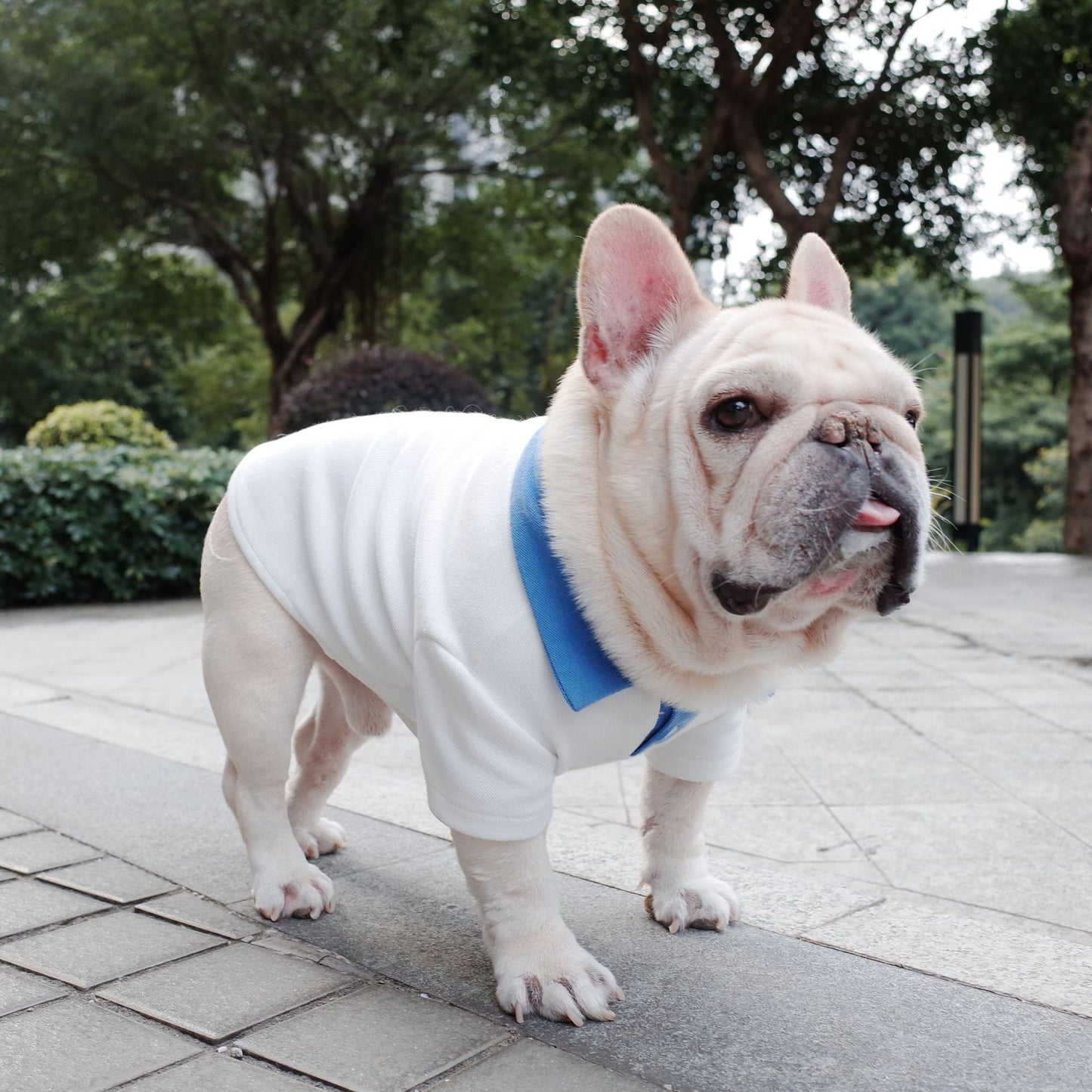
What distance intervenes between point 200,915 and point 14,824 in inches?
38.2

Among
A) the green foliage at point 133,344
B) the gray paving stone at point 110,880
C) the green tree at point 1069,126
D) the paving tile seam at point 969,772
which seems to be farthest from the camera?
the green foliage at point 133,344

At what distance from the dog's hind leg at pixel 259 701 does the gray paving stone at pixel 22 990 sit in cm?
51

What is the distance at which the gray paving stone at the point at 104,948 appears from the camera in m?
2.47

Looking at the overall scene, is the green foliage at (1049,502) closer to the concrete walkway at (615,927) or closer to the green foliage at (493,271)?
the green foliage at (493,271)

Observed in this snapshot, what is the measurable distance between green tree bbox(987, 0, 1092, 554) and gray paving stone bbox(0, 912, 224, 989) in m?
13.2

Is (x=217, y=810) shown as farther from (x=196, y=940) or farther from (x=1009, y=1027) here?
(x=1009, y=1027)

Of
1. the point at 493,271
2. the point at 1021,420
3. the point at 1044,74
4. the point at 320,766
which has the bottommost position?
the point at 320,766

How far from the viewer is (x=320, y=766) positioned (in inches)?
125

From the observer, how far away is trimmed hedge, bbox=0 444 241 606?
9.16 meters

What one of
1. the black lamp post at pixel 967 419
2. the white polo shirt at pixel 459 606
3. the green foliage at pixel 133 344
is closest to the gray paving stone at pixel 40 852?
the white polo shirt at pixel 459 606

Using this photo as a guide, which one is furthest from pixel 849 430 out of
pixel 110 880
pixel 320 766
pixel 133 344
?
pixel 133 344

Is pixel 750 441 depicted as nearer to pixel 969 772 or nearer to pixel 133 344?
pixel 969 772

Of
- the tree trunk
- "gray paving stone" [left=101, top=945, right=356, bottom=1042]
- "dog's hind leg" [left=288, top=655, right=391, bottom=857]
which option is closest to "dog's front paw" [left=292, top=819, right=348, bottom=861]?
"dog's hind leg" [left=288, top=655, right=391, bottom=857]

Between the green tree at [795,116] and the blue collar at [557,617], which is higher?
the green tree at [795,116]
